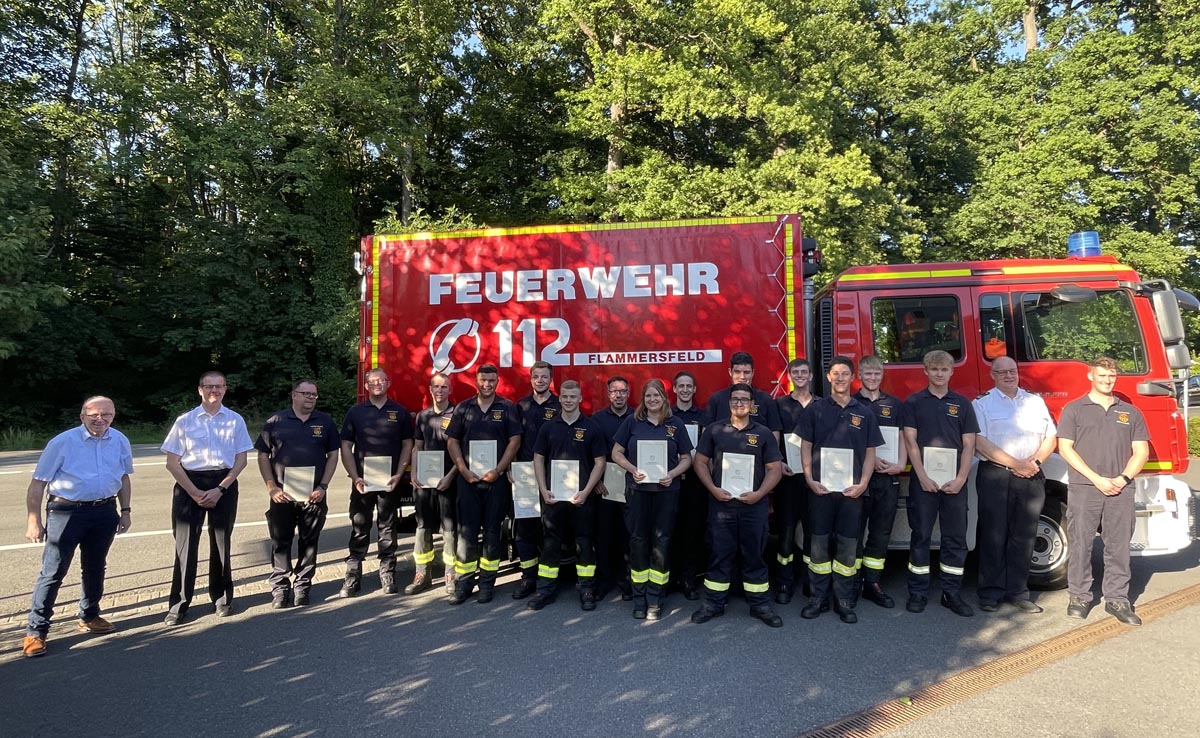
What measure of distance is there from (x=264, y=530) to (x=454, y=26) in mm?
16450

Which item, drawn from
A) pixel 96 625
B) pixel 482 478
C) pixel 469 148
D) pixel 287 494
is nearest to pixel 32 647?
pixel 96 625

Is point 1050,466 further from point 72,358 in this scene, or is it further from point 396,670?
point 72,358

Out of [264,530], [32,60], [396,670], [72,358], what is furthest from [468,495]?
[32,60]

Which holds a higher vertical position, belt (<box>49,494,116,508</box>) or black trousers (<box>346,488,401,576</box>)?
belt (<box>49,494,116,508</box>)

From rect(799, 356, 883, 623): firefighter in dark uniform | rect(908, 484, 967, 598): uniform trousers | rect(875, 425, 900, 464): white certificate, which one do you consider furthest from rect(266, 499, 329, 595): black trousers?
rect(908, 484, 967, 598): uniform trousers

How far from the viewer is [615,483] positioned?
5.25 meters

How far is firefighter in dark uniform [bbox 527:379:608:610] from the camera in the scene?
203 inches

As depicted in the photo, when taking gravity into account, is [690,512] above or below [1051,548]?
above

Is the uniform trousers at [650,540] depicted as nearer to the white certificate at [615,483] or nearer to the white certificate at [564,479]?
the white certificate at [615,483]

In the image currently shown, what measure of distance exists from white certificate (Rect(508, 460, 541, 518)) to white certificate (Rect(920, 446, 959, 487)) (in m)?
3.02

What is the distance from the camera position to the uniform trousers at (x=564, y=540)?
5211 mm

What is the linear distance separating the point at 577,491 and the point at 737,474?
1237 millimetres

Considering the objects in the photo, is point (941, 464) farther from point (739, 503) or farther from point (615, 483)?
point (615, 483)

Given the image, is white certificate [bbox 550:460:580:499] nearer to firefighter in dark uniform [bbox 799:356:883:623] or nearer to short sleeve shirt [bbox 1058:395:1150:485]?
firefighter in dark uniform [bbox 799:356:883:623]
